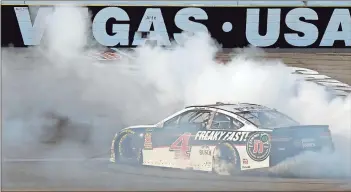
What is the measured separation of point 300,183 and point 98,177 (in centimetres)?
317

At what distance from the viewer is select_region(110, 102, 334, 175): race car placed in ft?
32.4

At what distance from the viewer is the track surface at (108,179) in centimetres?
906

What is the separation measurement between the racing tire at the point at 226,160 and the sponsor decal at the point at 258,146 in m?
0.25

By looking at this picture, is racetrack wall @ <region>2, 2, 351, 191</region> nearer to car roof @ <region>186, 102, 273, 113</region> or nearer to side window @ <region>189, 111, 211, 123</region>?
car roof @ <region>186, 102, 273, 113</region>

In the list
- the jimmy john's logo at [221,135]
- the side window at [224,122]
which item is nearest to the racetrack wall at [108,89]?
the side window at [224,122]

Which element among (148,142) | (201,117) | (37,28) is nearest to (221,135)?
(201,117)

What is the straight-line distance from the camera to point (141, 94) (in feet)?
43.8

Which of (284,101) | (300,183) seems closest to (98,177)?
(300,183)

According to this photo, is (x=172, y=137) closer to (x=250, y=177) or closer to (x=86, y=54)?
(x=250, y=177)

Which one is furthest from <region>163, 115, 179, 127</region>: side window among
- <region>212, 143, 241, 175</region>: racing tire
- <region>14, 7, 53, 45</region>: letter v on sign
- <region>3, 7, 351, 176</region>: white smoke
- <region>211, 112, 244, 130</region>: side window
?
<region>14, 7, 53, 45</region>: letter v on sign

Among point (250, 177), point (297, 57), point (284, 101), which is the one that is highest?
point (297, 57)

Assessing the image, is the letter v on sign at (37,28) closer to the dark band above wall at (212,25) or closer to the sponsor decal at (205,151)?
the dark band above wall at (212,25)

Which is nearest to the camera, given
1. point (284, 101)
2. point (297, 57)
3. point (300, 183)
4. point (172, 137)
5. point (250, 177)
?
point (300, 183)

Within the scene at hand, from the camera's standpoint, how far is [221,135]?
10.4 m
